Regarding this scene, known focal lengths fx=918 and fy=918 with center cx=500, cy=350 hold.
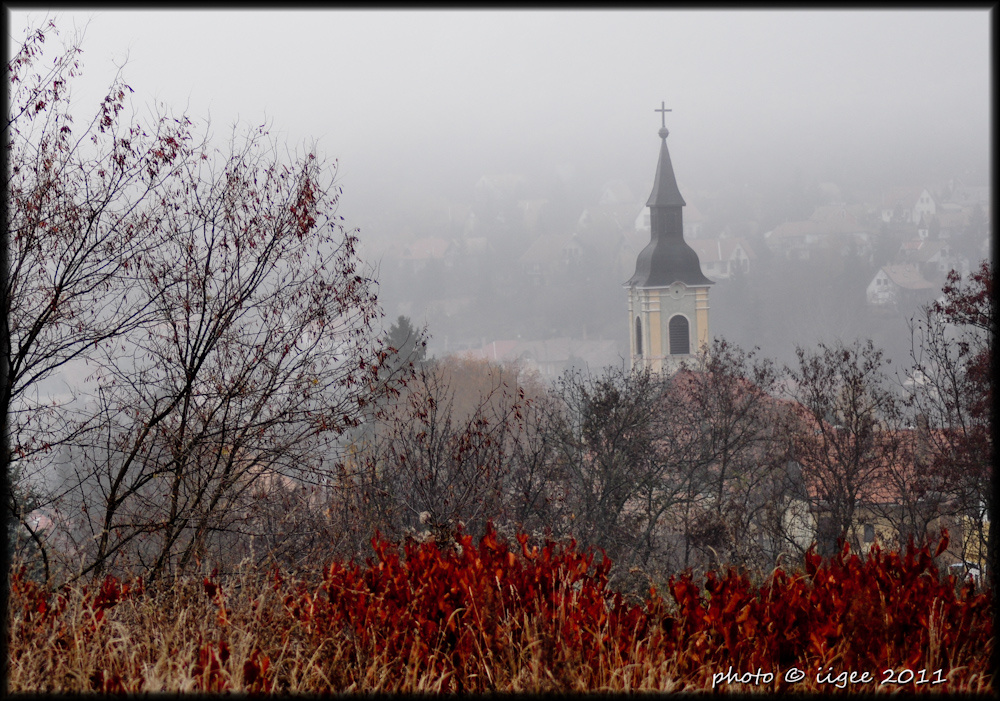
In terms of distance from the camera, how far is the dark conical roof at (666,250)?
1886 inches

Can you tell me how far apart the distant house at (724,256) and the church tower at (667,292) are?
24.7 metres

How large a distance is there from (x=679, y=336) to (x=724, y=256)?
29.0m

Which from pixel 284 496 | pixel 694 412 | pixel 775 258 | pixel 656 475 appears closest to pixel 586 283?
pixel 775 258

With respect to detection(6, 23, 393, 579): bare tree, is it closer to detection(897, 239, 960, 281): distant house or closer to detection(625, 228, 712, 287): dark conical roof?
detection(625, 228, 712, 287): dark conical roof

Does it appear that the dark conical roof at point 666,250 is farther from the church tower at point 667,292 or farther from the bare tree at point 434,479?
the bare tree at point 434,479

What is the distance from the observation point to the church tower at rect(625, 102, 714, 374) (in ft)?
157

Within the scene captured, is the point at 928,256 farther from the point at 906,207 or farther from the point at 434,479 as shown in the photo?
the point at 434,479

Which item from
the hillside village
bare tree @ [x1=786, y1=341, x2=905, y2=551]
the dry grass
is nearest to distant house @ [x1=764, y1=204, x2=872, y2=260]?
the hillside village

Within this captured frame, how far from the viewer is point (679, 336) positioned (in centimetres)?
4866

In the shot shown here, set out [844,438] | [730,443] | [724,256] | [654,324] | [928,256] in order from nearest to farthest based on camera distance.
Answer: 1. [844,438]
2. [730,443]
3. [654,324]
4. [928,256]
5. [724,256]

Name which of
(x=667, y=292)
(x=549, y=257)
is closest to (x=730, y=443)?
(x=667, y=292)

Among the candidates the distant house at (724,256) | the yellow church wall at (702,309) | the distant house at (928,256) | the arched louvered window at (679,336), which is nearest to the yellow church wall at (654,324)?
the arched louvered window at (679,336)

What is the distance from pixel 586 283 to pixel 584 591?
71.1 m

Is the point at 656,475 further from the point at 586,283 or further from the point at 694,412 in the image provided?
the point at 586,283
